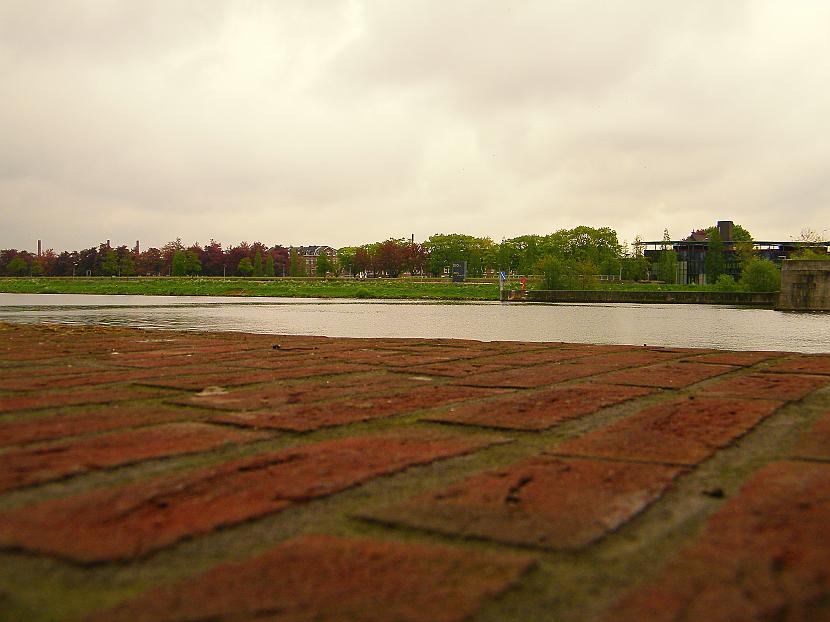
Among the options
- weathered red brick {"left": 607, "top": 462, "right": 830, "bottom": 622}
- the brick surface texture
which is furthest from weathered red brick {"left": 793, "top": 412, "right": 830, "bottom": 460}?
weathered red brick {"left": 607, "top": 462, "right": 830, "bottom": 622}

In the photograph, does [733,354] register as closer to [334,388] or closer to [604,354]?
[604,354]

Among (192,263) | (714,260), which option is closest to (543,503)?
(714,260)

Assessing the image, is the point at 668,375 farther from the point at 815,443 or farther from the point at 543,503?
the point at 543,503

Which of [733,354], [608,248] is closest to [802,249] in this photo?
[608,248]

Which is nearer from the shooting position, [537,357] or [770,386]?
[770,386]

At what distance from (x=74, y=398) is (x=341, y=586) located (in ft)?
6.93

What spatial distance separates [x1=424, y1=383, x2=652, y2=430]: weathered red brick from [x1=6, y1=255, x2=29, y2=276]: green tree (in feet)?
476

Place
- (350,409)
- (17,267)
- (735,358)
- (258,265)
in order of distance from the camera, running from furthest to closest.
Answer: (258,265) → (17,267) → (735,358) → (350,409)

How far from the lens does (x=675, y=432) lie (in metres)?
2.29

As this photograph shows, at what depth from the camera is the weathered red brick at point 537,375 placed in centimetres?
355

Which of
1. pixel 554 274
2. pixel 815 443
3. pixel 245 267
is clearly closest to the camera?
pixel 815 443

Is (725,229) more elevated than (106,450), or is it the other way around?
(725,229)

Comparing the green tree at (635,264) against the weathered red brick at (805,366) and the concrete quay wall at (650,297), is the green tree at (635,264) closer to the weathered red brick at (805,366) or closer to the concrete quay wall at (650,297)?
the concrete quay wall at (650,297)

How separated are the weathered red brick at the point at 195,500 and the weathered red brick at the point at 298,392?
32.8 inches
